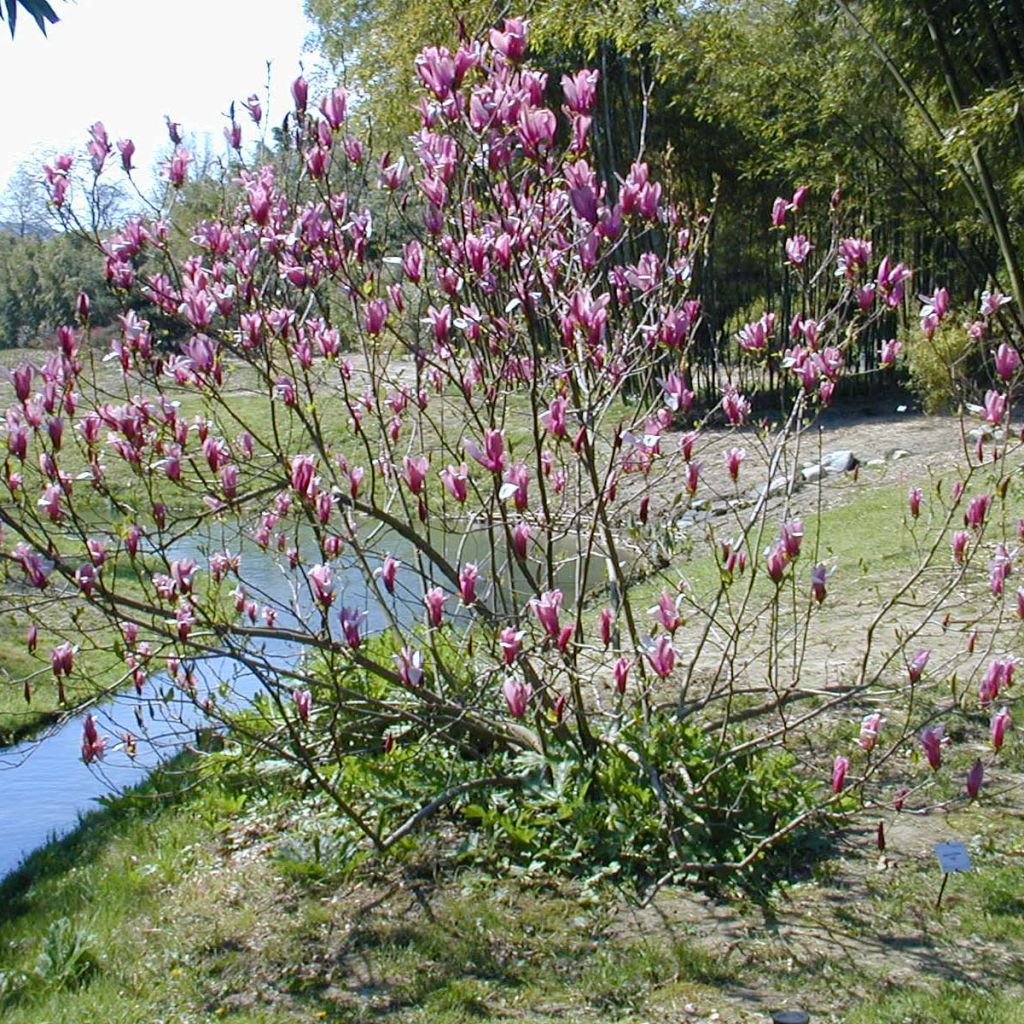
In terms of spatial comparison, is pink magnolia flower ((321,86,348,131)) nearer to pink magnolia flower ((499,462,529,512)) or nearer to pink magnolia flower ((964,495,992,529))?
pink magnolia flower ((499,462,529,512))

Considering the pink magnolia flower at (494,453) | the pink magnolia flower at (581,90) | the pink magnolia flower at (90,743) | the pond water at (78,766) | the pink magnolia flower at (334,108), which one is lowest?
the pond water at (78,766)

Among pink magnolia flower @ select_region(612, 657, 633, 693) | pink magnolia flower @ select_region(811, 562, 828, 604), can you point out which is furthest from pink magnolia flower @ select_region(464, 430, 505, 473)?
pink magnolia flower @ select_region(811, 562, 828, 604)

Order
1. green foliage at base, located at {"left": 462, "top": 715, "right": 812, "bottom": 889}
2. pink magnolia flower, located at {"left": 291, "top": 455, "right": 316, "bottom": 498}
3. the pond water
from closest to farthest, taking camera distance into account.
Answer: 1. pink magnolia flower, located at {"left": 291, "top": 455, "right": 316, "bottom": 498}
2. green foliage at base, located at {"left": 462, "top": 715, "right": 812, "bottom": 889}
3. the pond water

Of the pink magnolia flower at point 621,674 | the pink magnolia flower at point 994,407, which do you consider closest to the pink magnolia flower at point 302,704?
the pink magnolia flower at point 621,674

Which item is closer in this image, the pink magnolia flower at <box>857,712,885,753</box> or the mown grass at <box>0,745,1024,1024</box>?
the mown grass at <box>0,745,1024,1024</box>

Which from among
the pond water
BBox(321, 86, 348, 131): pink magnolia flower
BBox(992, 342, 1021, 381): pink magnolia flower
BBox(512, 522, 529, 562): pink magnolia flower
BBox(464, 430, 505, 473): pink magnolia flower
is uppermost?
BBox(321, 86, 348, 131): pink magnolia flower

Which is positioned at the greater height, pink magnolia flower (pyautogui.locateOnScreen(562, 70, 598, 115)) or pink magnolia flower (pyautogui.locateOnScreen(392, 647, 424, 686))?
pink magnolia flower (pyautogui.locateOnScreen(562, 70, 598, 115))

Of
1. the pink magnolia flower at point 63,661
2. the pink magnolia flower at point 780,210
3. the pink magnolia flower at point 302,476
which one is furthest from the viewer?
the pink magnolia flower at point 780,210

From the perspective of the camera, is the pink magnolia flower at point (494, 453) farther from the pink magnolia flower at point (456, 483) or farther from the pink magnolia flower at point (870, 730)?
the pink magnolia flower at point (870, 730)

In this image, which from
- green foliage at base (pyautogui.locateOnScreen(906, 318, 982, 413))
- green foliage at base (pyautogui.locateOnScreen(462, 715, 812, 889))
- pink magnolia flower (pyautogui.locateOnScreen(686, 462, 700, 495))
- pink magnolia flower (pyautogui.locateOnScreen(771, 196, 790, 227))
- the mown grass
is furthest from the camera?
green foliage at base (pyautogui.locateOnScreen(906, 318, 982, 413))

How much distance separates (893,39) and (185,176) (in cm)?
386

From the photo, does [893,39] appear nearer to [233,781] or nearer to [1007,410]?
[1007,410]

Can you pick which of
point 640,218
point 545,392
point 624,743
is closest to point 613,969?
point 624,743

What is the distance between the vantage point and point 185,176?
3.62m
